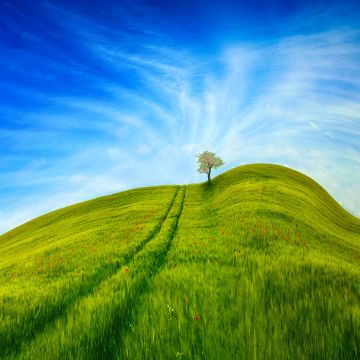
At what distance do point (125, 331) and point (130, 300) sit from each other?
1.58 m

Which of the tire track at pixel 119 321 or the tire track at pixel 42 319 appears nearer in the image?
the tire track at pixel 119 321

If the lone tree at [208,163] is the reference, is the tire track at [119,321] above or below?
below

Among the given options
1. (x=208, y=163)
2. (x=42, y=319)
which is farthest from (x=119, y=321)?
(x=208, y=163)

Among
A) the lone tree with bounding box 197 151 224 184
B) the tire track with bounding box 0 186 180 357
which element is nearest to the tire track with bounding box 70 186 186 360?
the tire track with bounding box 0 186 180 357

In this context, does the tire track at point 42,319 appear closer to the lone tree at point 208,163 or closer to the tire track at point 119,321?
the tire track at point 119,321

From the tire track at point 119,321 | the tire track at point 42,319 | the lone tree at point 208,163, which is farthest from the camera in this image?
the lone tree at point 208,163

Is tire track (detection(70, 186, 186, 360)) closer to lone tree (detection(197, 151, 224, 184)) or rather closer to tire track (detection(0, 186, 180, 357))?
tire track (detection(0, 186, 180, 357))

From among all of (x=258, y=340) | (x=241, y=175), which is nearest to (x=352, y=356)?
(x=258, y=340)

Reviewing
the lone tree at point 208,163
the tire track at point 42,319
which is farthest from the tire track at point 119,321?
the lone tree at point 208,163

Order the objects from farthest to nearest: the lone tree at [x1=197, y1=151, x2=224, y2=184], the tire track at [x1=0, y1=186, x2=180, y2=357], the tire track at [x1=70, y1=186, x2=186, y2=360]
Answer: the lone tree at [x1=197, y1=151, x2=224, y2=184] < the tire track at [x1=0, y1=186, x2=180, y2=357] < the tire track at [x1=70, y1=186, x2=186, y2=360]

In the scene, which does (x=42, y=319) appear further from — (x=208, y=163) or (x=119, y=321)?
(x=208, y=163)

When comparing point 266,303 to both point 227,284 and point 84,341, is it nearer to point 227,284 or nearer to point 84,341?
point 227,284

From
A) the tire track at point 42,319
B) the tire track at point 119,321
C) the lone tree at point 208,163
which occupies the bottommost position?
the tire track at point 42,319

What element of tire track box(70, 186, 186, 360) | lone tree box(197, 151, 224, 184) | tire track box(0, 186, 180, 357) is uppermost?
lone tree box(197, 151, 224, 184)
